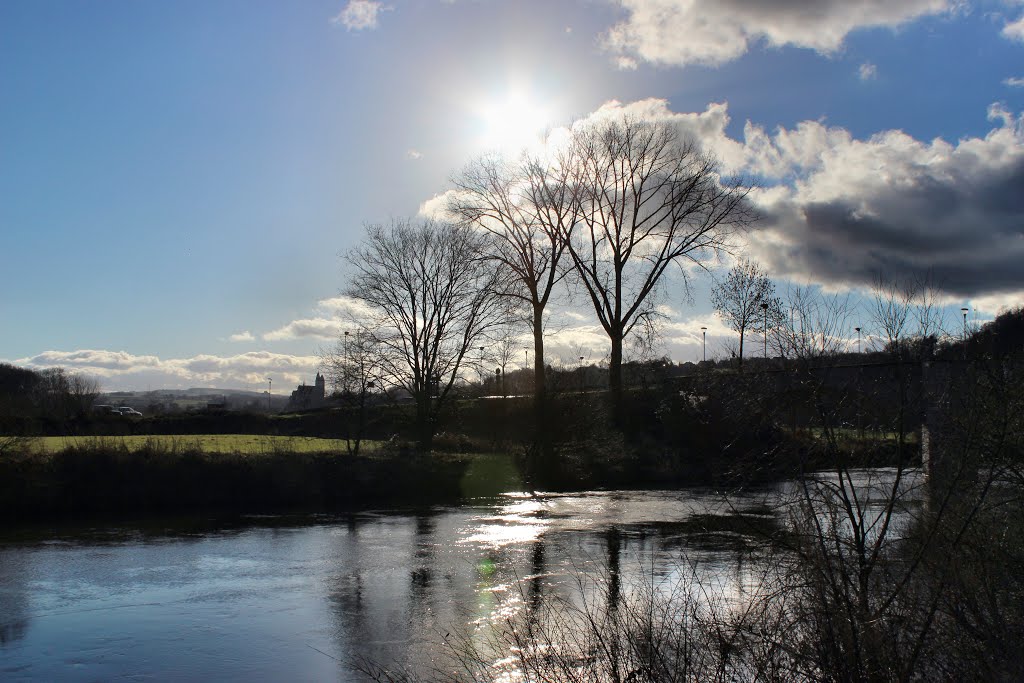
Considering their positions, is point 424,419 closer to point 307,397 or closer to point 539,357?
point 539,357

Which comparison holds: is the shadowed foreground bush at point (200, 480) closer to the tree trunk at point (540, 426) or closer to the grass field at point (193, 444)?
the grass field at point (193, 444)

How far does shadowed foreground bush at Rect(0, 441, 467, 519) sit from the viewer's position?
27.2 metres

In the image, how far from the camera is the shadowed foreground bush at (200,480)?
89.2 feet

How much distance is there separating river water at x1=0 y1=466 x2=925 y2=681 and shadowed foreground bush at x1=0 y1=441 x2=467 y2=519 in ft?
11.2

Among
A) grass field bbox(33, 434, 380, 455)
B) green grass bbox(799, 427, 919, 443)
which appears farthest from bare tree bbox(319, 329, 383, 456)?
green grass bbox(799, 427, 919, 443)

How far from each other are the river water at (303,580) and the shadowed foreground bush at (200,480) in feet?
11.2

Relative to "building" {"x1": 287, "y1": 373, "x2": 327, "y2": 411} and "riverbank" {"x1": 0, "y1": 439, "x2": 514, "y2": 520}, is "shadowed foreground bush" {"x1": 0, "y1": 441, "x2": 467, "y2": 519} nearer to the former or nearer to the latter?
"riverbank" {"x1": 0, "y1": 439, "x2": 514, "y2": 520}

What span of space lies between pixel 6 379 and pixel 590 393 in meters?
64.1

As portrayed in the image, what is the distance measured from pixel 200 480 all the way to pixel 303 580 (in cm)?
1492

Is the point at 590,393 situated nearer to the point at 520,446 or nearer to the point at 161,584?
the point at 520,446

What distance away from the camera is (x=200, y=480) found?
30250 millimetres

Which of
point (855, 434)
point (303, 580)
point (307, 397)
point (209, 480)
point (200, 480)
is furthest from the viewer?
point (307, 397)

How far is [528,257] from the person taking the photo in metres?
42.7

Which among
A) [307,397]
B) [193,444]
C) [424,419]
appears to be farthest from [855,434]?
[307,397]
